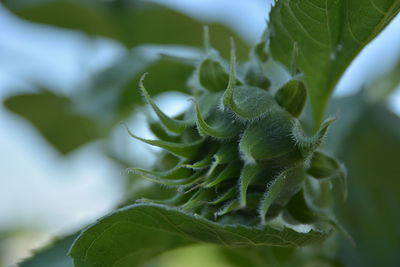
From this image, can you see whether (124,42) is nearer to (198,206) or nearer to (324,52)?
(324,52)

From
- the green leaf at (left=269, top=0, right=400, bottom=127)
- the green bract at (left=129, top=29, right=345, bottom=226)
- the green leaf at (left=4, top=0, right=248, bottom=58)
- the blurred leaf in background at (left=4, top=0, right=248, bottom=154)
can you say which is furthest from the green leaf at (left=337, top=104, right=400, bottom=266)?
the green leaf at (left=4, top=0, right=248, bottom=58)

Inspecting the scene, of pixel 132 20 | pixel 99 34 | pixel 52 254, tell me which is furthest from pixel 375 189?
pixel 99 34

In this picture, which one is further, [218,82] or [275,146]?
[218,82]

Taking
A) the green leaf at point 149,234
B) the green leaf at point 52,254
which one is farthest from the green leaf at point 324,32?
the green leaf at point 52,254

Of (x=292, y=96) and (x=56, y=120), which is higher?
(x=292, y=96)

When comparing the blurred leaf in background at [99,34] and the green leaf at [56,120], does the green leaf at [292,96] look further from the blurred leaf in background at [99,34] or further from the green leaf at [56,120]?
the green leaf at [56,120]

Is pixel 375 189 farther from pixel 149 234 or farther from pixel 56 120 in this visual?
pixel 56 120

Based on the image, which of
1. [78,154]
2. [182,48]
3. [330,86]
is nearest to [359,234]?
[330,86]
